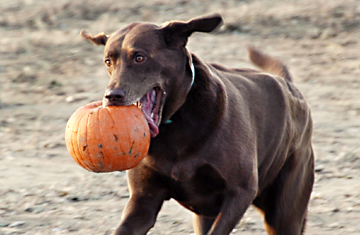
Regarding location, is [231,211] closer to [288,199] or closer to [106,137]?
[106,137]

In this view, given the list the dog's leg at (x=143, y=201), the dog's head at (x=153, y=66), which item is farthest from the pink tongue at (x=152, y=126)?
the dog's leg at (x=143, y=201)

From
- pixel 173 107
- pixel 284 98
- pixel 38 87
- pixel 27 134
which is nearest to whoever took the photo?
pixel 173 107

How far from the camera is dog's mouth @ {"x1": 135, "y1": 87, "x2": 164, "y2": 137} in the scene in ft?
11.5

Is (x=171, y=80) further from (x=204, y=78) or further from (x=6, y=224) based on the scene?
(x=6, y=224)

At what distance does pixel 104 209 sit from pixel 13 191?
95 centimetres

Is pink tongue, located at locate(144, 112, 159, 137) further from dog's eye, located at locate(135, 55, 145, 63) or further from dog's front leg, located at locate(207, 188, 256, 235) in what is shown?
dog's front leg, located at locate(207, 188, 256, 235)

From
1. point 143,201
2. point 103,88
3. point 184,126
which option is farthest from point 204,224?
point 103,88

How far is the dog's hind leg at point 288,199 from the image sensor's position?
446cm

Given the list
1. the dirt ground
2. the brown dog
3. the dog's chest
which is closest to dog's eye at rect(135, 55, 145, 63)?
the brown dog

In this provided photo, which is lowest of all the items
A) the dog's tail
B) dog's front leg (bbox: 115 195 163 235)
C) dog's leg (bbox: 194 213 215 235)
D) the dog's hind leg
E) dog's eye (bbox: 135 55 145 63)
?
dog's leg (bbox: 194 213 215 235)

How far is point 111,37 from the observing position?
3629mm

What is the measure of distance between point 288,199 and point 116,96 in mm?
1733

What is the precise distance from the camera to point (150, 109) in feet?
11.6

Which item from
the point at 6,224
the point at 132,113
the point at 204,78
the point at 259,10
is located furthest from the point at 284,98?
the point at 259,10
